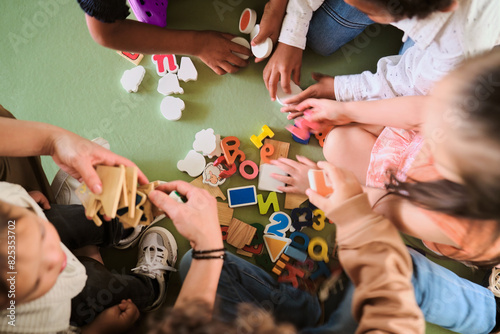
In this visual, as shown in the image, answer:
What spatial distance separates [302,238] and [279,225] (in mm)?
81

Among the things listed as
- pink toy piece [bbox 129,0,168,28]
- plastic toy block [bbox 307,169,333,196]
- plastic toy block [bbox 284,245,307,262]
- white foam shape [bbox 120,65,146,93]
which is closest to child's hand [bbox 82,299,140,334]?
plastic toy block [bbox 284,245,307,262]

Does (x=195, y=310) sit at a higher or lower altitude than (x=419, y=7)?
lower

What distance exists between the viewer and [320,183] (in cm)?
76

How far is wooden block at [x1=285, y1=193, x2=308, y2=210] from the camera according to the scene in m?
1.01

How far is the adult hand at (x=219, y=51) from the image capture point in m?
1.04

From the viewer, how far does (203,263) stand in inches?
25.8

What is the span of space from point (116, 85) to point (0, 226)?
29.0 inches

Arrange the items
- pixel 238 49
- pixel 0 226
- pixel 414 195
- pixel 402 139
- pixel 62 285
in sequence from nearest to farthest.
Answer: pixel 0 226, pixel 62 285, pixel 414 195, pixel 402 139, pixel 238 49

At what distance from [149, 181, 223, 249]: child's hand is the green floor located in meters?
0.36

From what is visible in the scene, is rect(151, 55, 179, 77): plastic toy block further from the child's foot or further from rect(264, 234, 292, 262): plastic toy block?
rect(264, 234, 292, 262): plastic toy block

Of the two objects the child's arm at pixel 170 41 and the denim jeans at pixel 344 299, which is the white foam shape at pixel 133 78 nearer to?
the child's arm at pixel 170 41

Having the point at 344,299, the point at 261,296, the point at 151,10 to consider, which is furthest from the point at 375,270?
the point at 151,10

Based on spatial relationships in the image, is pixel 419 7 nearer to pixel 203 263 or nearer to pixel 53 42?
pixel 203 263

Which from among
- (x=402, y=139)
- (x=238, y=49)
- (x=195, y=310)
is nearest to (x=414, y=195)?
(x=402, y=139)
